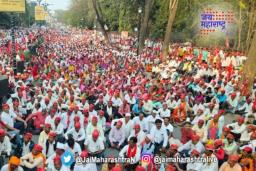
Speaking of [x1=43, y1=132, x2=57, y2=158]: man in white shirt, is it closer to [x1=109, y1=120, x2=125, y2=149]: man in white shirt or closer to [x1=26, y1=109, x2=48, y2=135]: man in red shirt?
[x1=109, y1=120, x2=125, y2=149]: man in white shirt

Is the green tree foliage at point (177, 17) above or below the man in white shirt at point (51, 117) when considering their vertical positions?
above

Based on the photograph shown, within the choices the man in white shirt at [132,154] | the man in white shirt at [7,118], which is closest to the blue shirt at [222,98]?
the man in white shirt at [132,154]

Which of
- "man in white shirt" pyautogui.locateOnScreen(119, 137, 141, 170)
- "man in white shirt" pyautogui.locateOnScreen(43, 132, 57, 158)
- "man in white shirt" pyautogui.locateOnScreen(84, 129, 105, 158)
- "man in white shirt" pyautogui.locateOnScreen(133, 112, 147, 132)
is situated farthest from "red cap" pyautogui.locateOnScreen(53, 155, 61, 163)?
"man in white shirt" pyautogui.locateOnScreen(133, 112, 147, 132)

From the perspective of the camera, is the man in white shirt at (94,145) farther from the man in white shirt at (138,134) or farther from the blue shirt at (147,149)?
the blue shirt at (147,149)

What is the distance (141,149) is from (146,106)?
4.51m

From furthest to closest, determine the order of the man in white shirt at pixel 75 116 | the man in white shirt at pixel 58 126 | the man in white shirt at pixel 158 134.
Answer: the man in white shirt at pixel 75 116 → the man in white shirt at pixel 58 126 → the man in white shirt at pixel 158 134

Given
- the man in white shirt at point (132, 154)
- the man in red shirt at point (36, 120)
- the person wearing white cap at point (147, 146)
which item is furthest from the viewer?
the man in red shirt at point (36, 120)

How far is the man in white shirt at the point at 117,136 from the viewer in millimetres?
11188

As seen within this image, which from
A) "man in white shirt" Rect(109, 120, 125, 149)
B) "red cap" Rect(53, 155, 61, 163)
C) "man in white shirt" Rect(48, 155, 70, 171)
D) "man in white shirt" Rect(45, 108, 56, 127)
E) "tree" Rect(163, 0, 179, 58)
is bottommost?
"man in white shirt" Rect(109, 120, 125, 149)

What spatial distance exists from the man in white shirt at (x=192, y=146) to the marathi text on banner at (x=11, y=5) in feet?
34.6

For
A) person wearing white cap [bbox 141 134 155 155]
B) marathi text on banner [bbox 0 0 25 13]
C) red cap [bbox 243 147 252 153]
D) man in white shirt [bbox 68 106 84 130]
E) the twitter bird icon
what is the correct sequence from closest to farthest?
the twitter bird icon < red cap [bbox 243 147 252 153] < person wearing white cap [bbox 141 134 155 155] < man in white shirt [bbox 68 106 84 130] < marathi text on banner [bbox 0 0 25 13]

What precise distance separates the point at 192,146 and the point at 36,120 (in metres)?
4.69

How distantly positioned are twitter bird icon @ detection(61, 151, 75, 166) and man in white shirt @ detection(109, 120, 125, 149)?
9.01ft

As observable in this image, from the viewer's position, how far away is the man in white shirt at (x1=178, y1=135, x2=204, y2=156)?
30.9 feet
